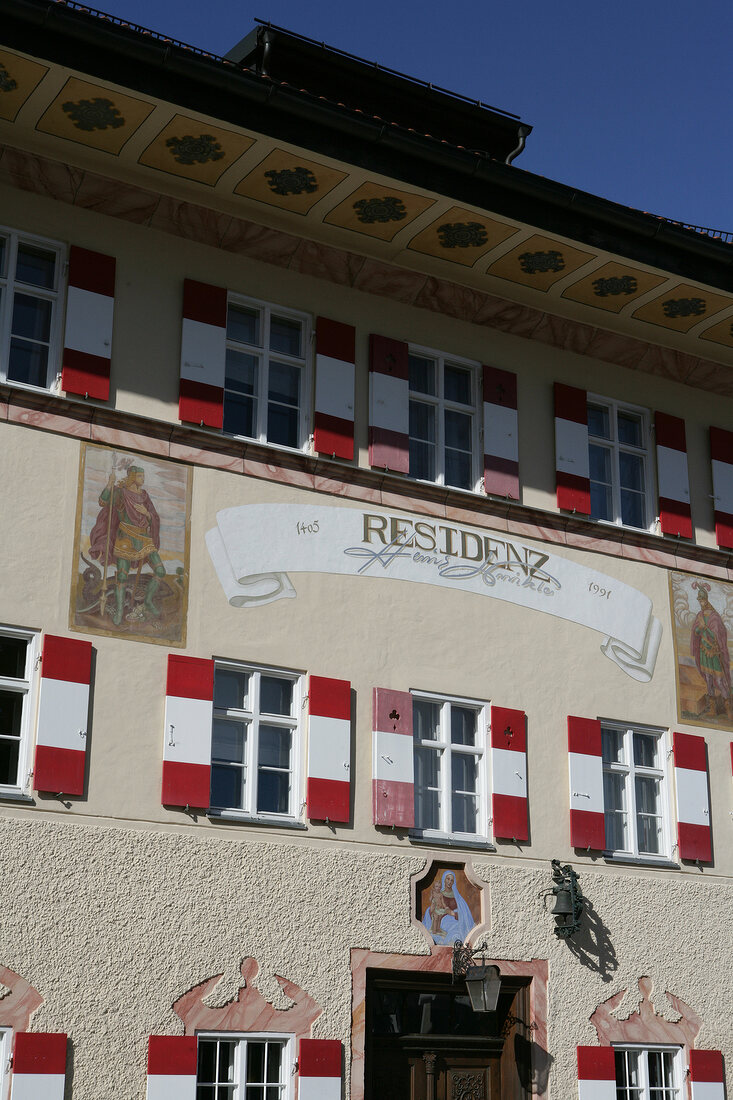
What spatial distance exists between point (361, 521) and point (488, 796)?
232 cm

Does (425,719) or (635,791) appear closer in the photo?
(425,719)

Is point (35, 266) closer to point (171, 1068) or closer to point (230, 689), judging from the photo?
point (230, 689)

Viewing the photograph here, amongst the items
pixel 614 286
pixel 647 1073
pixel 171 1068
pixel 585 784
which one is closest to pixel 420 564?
pixel 585 784

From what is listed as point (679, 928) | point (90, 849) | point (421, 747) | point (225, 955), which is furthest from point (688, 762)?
point (90, 849)

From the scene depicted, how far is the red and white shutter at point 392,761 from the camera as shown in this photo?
11008 mm

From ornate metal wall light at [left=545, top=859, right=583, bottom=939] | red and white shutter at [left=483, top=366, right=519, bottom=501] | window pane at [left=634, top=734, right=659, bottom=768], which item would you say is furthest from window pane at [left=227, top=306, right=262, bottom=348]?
ornate metal wall light at [left=545, top=859, right=583, bottom=939]

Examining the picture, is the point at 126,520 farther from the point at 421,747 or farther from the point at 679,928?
the point at 679,928

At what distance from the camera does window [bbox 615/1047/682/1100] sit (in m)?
11.7

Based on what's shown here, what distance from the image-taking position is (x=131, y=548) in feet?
34.6

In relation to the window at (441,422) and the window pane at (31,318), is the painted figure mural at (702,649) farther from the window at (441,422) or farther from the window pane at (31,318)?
the window pane at (31,318)

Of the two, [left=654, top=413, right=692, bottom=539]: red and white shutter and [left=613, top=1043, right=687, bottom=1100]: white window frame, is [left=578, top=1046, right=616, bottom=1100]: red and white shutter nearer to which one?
[left=613, top=1043, right=687, bottom=1100]: white window frame

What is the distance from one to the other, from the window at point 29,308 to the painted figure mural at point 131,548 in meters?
0.71

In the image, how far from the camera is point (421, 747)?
1148 centimetres

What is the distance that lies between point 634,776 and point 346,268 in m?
4.77
